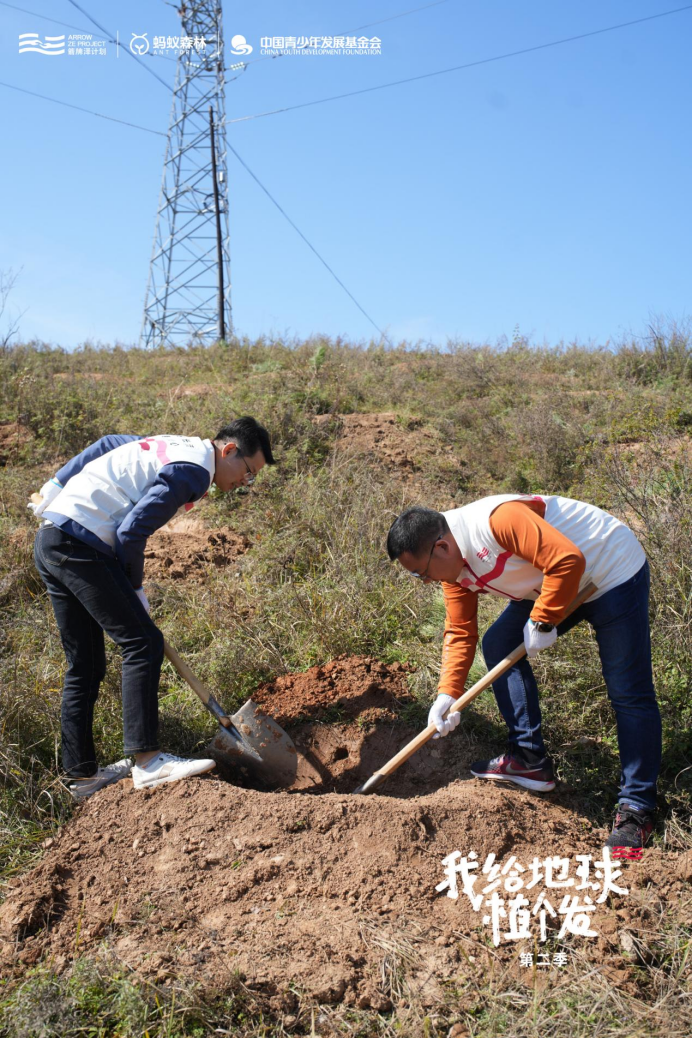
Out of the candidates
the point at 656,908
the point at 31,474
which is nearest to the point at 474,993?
the point at 656,908

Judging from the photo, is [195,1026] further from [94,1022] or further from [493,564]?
[493,564]

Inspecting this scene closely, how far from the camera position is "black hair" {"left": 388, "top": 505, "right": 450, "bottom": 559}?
2.92 metres

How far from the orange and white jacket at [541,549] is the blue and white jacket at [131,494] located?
1202mm

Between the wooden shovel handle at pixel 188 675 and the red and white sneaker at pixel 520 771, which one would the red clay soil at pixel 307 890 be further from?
the wooden shovel handle at pixel 188 675

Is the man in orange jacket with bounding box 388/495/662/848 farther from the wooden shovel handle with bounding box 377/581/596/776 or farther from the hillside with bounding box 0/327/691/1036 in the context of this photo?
the hillside with bounding box 0/327/691/1036

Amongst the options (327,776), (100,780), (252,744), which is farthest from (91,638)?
(327,776)

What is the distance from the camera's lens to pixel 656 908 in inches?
108

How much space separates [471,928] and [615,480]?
335cm

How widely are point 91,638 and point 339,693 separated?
4.98ft

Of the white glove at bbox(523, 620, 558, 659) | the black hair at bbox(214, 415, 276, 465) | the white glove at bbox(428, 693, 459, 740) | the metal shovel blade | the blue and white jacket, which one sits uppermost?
the black hair at bbox(214, 415, 276, 465)

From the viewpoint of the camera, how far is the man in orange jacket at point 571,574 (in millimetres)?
2893

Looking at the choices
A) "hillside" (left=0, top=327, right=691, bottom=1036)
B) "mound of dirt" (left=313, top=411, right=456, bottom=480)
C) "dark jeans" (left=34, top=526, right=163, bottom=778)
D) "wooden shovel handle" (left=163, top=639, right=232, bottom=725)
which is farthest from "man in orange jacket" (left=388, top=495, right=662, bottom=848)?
"mound of dirt" (left=313, top=411, right=456, bottom=480)

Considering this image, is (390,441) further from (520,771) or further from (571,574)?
(571,574)

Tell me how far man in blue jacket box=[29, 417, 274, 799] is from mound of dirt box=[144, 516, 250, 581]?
2053 millimetres
